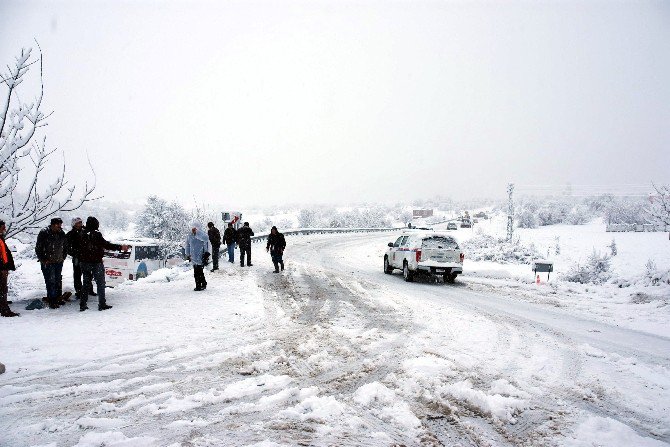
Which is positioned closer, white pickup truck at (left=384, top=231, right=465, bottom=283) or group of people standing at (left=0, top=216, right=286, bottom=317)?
group of people standing at (left=0, top=216, right=286, bottom=317)

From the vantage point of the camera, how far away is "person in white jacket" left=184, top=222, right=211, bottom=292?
1075cm

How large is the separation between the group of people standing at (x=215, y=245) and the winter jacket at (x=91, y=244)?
266cm

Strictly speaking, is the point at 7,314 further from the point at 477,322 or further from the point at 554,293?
the point at 554,293

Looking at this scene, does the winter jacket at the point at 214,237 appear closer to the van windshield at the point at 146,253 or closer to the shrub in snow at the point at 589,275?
the van windshield at the point at 146,253

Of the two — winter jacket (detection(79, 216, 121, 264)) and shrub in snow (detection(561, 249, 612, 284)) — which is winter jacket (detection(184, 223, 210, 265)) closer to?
winter jacket (detection(79, 216, 121, 264))

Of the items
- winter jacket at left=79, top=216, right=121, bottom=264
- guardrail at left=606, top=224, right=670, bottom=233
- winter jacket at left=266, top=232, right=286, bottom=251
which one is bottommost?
guardrail at left=606, top=224, right=670, bottom=233

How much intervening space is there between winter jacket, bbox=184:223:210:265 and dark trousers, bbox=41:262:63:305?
10.3 ft

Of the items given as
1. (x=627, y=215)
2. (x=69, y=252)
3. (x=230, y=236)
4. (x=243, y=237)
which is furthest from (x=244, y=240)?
(x=627, y=215)

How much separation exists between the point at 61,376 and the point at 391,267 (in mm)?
12681

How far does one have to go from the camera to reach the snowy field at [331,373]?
3.71m

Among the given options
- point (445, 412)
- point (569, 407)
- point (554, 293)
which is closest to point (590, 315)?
point (554, 293)

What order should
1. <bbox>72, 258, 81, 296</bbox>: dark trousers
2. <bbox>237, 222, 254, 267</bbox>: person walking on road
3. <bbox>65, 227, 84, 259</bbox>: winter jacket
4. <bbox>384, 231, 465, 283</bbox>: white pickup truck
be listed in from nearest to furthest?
<bbox>65, 227, 84, 259</bbox>: winter jacket
<bbox>72, 258, 81, 296</bbox>: dark trousers
<bbox>384, 231, 465, 283</bbox>: white pickup truck
<bbox>237, 222, 254, 267</bbox>: person walking on road

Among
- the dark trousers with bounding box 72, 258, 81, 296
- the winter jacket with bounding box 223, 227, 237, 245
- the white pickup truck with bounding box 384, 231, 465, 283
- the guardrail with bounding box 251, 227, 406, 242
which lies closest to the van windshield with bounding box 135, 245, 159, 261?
the winter jacket with bounding box 223, 227, 237, 245

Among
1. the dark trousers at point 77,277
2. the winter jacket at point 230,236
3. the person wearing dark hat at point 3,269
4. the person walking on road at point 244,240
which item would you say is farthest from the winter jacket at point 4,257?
the winter jacket at point 230,236
